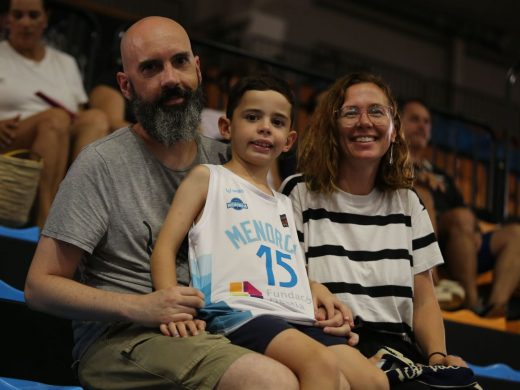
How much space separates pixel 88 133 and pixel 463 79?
32.8 feet

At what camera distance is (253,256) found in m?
1.72

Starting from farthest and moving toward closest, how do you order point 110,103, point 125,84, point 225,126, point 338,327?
point 110,103, point 225,126, point 125,84, point 338,327

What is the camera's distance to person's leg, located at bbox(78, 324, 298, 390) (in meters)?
1.45

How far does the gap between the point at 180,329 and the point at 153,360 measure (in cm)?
8

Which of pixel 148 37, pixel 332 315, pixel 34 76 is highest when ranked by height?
pixel 34 76

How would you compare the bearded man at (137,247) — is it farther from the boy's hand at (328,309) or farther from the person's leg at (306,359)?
the boy's hand at (328,309)

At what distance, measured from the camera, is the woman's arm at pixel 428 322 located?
1939 mm

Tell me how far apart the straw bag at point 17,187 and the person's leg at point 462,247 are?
6.76 feet

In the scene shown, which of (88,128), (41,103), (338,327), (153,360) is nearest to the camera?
(153,360)

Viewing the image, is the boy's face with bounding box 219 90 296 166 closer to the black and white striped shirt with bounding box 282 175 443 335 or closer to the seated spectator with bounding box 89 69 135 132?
the black and white striped shirt with bounding box 282 175 443 335

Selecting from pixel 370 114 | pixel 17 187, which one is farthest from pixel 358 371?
pixel 17 187

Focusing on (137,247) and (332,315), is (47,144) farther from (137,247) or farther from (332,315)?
(332,315)

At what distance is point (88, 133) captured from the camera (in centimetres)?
300

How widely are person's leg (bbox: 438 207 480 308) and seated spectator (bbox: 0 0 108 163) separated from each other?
1791 millimetres
